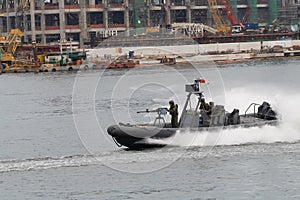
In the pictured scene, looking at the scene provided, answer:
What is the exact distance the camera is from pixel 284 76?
96.3 meters

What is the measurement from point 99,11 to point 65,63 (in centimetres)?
2768

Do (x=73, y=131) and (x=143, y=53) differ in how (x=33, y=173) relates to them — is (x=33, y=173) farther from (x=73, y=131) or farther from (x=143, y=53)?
(x=143, y=53)

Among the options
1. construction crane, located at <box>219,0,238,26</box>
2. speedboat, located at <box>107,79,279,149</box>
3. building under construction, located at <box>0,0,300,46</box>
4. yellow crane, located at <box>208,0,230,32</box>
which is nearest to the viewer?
speedboat, located at <box>107,79,279,149</box>

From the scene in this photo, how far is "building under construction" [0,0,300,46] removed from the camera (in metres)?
151

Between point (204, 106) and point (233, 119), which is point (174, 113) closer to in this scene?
point (204, 106)

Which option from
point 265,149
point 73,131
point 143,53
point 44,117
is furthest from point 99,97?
point 143,53

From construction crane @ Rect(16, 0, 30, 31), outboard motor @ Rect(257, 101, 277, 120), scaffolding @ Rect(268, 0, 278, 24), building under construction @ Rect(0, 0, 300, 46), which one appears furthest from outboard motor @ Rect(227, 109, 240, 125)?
scaffolding @ Rect(268, 0, 278, 24)

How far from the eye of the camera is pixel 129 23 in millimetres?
153750

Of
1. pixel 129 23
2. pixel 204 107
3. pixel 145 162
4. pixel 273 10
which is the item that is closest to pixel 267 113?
pixel 204 107

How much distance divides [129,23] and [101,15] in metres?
5.49

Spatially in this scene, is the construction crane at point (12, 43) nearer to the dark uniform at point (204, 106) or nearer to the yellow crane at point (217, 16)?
the yellow crane at point (217, 16)

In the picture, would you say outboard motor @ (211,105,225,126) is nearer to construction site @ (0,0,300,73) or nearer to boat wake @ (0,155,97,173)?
boat wake @ (0,155,97,173)

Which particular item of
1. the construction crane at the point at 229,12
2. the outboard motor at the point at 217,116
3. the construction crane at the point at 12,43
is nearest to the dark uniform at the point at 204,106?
the outboard motor at the point at 217,116

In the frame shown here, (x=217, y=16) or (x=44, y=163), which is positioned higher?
(x=217, y=16)
